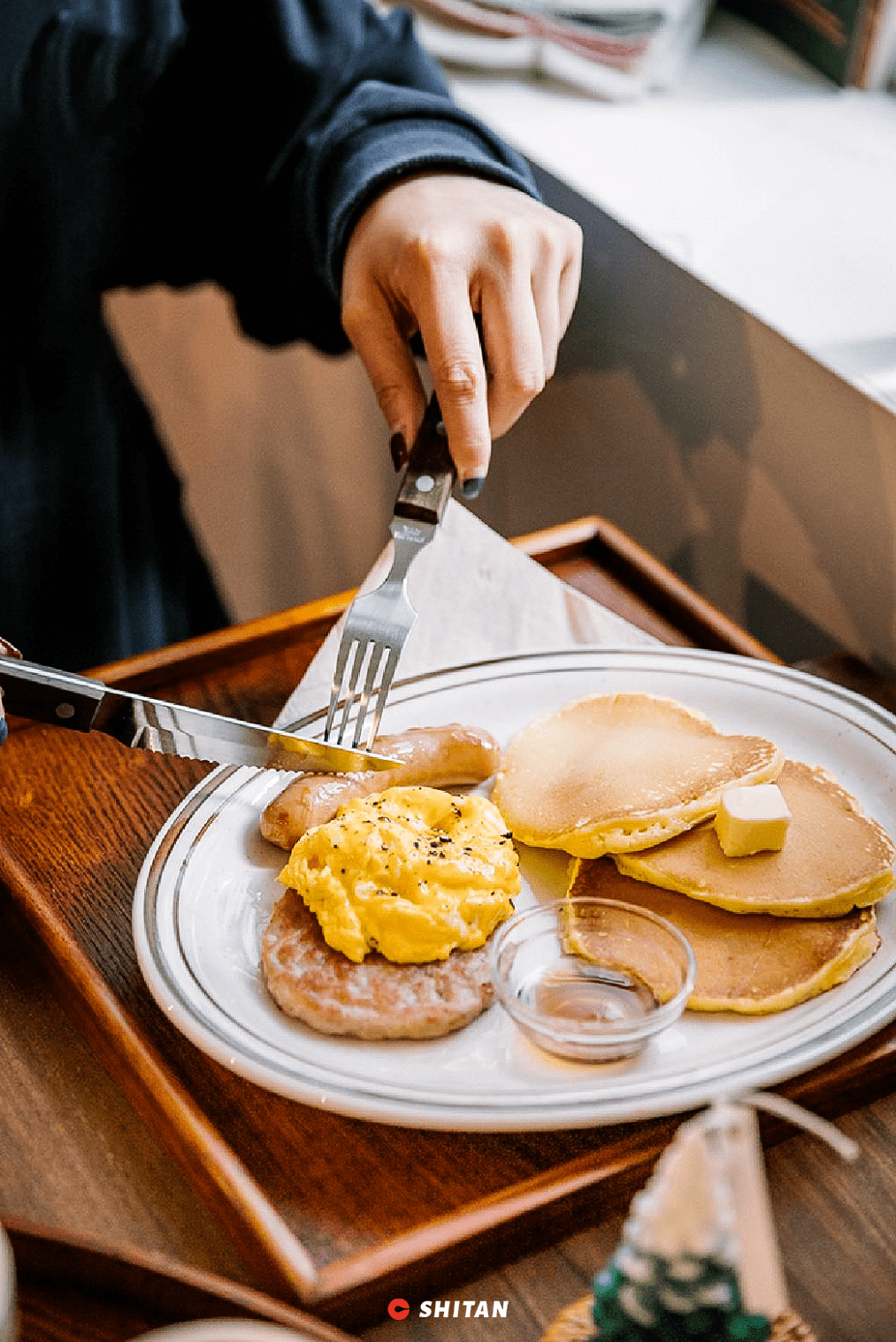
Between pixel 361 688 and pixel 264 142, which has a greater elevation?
pixel 264 142

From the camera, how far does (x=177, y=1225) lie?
937 mm

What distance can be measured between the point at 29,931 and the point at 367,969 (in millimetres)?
335

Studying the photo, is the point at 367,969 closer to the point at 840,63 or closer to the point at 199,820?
the point at 199,820

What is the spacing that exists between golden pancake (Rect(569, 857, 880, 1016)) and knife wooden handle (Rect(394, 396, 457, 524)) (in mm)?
455

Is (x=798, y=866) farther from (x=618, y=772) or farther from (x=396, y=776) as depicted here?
(x=396, y=776)

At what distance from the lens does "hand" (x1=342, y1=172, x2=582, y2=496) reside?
137 centimetres

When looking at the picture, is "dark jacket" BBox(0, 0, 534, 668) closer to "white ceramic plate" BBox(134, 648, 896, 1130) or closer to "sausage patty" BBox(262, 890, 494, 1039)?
"white ceramic plate" BBox(134, 648, 896, 1130)

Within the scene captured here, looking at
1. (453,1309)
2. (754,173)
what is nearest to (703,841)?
(453,1309)

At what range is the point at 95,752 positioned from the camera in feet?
4.56

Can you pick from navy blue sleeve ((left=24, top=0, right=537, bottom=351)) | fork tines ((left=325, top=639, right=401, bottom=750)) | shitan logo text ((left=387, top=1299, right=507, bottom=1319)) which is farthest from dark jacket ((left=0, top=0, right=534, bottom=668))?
shitan logo text ((left=387, top=1299, right=507, bottom=1319))

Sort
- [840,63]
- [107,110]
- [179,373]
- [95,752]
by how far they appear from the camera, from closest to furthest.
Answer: [95,752] < [107,110] < [840,63] < [179,373]

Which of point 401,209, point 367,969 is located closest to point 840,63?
point 401,209

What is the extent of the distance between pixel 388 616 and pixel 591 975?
0.42 m

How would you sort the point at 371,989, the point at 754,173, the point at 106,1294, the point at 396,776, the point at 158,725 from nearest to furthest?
the point at 106,1294 < the point at 371,989 < the point at 158,725 < the point at 396,776 < the point at 754,173
